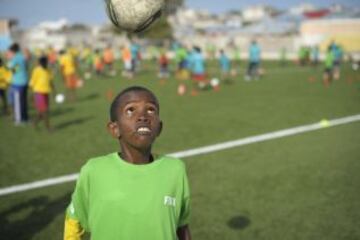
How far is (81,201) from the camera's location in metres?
2.34

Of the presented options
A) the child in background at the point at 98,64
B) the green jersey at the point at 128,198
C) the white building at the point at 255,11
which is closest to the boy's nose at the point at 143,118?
the green jersey at the point at 128,198

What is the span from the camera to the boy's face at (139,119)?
7.46 ft

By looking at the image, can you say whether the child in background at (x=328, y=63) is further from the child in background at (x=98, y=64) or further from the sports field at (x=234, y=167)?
the child in background at (x=98, y=64)

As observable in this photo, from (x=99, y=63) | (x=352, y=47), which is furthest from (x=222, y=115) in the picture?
(x=352, y=47)

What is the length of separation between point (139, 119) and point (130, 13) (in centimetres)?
257

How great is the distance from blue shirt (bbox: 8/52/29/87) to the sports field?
124cm

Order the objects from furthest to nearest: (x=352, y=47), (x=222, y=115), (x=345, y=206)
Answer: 1. (x=352, y=47)
2. (x=222, y=115)
3. (x=345, y=206)

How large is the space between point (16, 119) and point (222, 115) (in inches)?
229

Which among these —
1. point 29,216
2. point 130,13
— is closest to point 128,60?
point 29,216

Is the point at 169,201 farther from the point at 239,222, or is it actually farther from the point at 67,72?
the point at 67,72

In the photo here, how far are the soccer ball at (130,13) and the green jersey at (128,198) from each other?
2.55 metres

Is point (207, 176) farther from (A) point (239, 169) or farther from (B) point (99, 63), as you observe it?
(B) point (99, 63)

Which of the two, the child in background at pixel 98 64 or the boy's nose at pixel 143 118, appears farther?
the child in background at pixel 98 64

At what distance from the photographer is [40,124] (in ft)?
37.6
